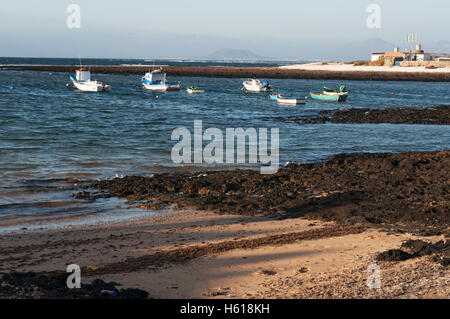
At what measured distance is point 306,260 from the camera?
9750 millimetres

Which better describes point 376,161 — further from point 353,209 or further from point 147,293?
point 147,293

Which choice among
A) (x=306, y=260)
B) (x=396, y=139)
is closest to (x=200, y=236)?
(x=306, y=260)

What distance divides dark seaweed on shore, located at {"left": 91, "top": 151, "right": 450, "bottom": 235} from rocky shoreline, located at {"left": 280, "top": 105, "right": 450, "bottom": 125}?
1862 centimetres

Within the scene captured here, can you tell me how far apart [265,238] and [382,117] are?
103 feet

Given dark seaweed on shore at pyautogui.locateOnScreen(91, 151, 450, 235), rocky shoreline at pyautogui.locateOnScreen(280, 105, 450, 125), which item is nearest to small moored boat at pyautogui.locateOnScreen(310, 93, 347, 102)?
rocky shoreline at pyautogui.locateOnScreen(280, 105, 450, 125)

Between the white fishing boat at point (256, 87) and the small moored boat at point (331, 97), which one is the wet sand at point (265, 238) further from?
the white fishing boat at point (256, 87)

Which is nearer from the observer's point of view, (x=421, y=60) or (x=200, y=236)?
(x=200, y=236)

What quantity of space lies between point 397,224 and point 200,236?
470cm

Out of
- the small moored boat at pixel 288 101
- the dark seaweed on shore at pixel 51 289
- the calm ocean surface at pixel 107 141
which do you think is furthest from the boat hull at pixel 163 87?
the dark seaweed on shore at pixel 51 289

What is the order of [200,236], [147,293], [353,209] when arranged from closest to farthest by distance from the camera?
[147,293]
[200,236]
[353,209]

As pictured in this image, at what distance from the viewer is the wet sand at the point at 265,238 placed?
28.0 feet

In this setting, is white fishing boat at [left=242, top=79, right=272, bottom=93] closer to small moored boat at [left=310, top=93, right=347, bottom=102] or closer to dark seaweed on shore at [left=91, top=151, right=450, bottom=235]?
small moored boat at [left=310, top=93, right=347, bottom=102]

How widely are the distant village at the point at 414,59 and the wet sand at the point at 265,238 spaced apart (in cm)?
12096

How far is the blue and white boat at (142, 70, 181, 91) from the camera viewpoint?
67.1 meters
